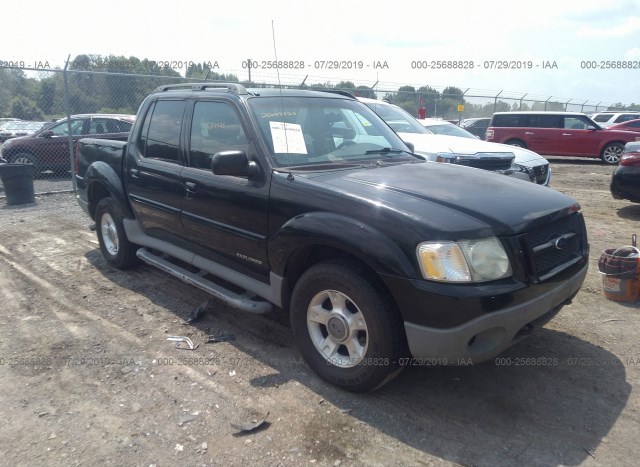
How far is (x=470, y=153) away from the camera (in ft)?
24.5

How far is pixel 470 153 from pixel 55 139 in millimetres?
9946

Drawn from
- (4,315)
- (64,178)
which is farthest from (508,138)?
(4,315)

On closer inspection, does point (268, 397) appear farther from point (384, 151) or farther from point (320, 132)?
point (384, 151)

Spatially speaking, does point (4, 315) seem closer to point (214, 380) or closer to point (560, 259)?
A: point (214, 380)

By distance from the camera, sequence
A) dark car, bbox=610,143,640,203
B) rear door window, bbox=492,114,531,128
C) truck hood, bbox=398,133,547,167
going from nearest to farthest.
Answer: truck hood, bbox=398,133,547,167
dark car, bbox=610,143,640,203
rear door window, bbox=492,114,531,128

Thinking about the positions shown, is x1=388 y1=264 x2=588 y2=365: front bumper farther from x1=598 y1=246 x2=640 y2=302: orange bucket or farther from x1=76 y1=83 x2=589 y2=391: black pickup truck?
x1=598 y1=246 x2=640 y2=302: orange bucket

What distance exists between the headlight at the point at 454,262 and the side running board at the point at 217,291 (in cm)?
150

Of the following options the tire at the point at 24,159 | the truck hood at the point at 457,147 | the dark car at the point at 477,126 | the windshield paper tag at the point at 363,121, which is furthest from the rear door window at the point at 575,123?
the tire at the point at 24,159

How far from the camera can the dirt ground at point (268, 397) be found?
2814 millimetres

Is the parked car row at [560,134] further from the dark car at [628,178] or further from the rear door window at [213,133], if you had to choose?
the rear door window at [213,133]

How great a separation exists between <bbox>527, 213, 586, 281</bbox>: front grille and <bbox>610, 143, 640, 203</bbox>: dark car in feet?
17.5

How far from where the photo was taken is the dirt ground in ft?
9.23

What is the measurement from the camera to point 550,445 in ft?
9.25

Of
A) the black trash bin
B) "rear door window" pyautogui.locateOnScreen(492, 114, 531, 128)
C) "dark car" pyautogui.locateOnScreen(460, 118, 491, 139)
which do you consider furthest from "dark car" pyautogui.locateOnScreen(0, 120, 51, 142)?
"dark car" pyautogui.locateOnScreen(460, 118, 491, 139)
